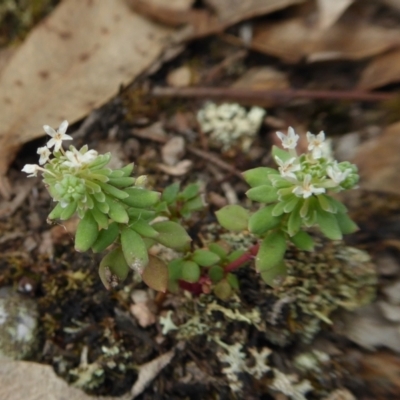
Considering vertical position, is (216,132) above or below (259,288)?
above

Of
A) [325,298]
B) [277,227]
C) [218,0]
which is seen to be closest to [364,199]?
[325,298]

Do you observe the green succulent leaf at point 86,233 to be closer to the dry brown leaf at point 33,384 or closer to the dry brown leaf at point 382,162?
the dry brown leaf at point 33,384

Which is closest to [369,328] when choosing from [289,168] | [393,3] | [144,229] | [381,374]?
[381,374]

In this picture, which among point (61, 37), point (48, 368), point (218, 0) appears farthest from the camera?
point (218, 0)

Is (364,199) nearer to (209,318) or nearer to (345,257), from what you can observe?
(345,257)

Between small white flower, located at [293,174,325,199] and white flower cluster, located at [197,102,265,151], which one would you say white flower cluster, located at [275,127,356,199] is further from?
white flower cluster, located at [197,102,265,151]

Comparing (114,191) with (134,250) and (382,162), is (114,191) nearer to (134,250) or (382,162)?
(134,250)

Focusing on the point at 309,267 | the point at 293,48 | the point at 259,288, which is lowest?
the point at 259,288
